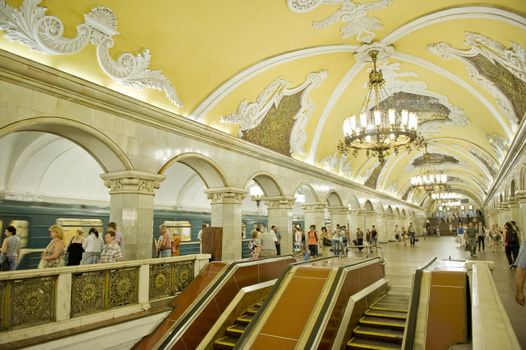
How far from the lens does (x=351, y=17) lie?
26.1ft

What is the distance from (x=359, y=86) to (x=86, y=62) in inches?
330

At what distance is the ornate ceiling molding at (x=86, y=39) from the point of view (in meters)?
5.20

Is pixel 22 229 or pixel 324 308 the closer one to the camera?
pixel 324 308

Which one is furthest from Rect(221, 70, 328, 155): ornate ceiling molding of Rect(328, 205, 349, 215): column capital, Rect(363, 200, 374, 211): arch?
Rect(363, 200, 374, 211): arch

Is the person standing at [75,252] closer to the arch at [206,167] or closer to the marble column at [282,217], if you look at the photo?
the arch at [206,167]

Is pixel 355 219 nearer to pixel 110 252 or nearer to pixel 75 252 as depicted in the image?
pixel 75 252

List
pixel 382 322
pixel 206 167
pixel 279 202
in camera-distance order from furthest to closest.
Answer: pixel 279 202 → pixel 206 167 → pixel 382 322

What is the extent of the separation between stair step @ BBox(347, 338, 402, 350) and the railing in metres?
3.12

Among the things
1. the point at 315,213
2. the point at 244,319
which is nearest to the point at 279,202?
the point at 315,213

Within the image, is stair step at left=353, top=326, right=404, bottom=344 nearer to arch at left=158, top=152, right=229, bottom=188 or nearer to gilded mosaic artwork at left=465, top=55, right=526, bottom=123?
arch at left=158, top=152, right=229, bottom=188

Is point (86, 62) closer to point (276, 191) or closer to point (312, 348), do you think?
point (312, 348)

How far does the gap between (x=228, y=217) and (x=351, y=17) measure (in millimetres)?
5723

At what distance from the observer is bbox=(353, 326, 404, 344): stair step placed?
454 centimetres

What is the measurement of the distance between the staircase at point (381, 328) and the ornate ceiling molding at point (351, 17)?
19.0ft
